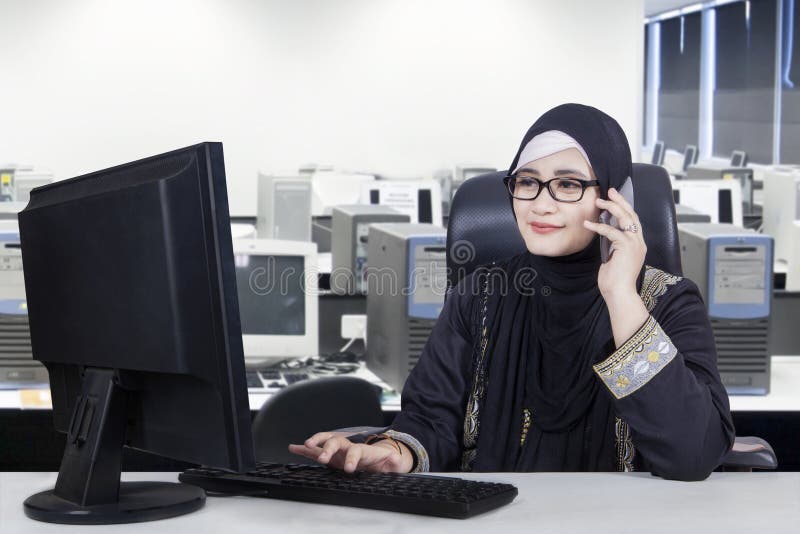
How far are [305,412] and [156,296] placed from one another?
1387mm

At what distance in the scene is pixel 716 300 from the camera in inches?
116

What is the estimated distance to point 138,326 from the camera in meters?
1.16

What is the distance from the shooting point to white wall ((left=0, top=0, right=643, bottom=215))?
798 centimetres

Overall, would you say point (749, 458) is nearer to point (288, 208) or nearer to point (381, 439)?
point (381, 439)

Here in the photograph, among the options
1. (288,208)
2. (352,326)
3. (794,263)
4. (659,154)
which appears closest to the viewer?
(352,326)

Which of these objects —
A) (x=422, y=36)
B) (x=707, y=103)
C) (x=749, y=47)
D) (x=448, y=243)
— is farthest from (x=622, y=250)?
(x=707, y=103)

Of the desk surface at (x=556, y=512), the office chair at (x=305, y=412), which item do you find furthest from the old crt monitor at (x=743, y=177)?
the desk surface at (x=556, y=512)

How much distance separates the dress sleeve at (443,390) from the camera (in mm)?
1820

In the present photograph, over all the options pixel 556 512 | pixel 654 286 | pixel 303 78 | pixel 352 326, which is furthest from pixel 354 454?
pixel 303 78

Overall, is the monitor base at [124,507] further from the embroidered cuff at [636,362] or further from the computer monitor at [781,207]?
the computer monitor at [781,207]

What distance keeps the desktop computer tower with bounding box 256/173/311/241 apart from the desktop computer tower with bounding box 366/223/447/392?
80.2 inches

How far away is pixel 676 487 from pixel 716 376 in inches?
12.4

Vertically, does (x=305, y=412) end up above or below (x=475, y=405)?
below

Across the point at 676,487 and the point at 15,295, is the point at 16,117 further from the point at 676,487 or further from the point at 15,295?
the point at 676,487
